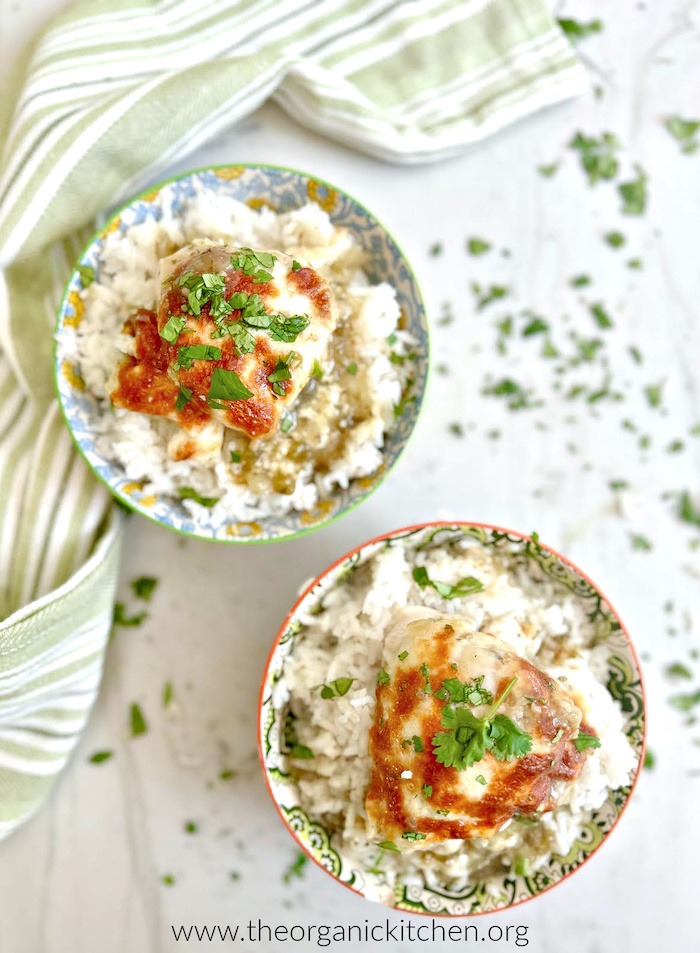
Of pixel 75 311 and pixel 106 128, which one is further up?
pixel 106 128

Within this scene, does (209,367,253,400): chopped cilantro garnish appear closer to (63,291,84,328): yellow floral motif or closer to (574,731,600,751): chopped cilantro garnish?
(63,291,84,328): yellow floral motif

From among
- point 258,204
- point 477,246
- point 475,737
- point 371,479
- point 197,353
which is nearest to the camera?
point 475,737

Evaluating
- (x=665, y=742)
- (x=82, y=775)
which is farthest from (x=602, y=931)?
(x=82, y=775)

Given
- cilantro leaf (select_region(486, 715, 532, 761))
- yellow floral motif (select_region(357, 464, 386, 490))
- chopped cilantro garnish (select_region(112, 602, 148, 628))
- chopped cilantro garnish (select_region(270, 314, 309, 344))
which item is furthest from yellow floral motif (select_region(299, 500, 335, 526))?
cilantro leaf (select_region(486, 715, 532, 761))

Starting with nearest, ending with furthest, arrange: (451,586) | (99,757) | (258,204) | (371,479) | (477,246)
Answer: (451,586), (371,479), (258,204), (99,757), (477,246)

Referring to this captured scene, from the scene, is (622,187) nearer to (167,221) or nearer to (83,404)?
(167,221)

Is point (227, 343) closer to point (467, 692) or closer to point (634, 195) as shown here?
point (467, 692)

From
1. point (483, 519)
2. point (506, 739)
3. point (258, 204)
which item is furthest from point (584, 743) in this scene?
point (258, 204)

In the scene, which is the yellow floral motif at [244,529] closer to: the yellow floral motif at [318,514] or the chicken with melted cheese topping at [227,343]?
the yellow floral motif at [318,514]
